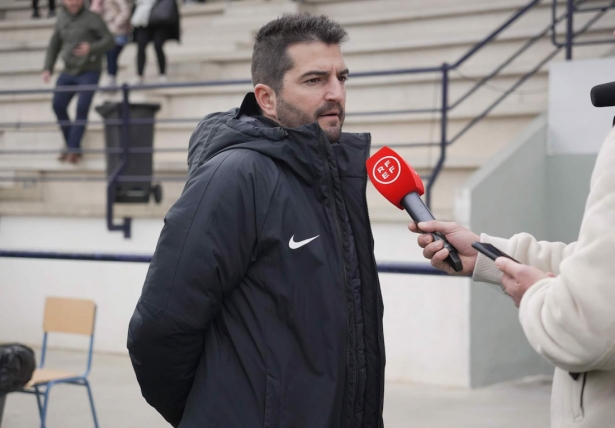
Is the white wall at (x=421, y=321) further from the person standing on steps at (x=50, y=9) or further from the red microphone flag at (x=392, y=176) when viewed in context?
the person standing on steps at (x=50, y=9)

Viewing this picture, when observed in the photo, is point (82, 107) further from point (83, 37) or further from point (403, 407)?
point (403, 407)

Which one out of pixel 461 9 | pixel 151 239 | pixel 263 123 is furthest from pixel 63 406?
pixel 461 9

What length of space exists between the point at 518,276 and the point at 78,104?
24.7ft

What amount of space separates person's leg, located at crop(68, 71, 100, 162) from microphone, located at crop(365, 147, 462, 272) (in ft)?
22.2

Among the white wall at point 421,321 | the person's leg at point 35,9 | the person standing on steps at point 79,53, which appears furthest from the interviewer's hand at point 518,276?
the person's leg at point 35,9

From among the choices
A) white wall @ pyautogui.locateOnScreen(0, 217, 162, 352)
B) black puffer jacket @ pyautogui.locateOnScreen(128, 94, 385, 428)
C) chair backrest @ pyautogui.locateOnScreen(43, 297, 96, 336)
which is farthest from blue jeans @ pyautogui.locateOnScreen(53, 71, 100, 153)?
black puffer jacket @ pyautogui.locateOnScreen(128, 94, 385, 428)

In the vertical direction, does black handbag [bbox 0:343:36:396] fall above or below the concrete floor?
above

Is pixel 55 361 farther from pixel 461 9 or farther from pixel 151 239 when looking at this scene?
pixel 461 9

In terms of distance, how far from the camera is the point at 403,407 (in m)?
5.59

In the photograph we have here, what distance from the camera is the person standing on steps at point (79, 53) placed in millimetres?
8875

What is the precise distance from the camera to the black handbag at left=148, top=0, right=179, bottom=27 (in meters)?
9.36

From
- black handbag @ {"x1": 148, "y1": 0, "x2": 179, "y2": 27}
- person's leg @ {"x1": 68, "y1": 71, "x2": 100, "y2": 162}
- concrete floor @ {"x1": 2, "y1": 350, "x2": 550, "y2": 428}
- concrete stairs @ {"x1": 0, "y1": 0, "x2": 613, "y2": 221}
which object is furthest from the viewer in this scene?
black handbag @ {"x1": 148, "y1": 0, "x2": 179, "y2": 27}

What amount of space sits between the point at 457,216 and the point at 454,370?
1.04m

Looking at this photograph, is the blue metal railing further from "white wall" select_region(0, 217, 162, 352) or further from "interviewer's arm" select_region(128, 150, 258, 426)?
"white wall" select_region(0, 217, 162, 352)
